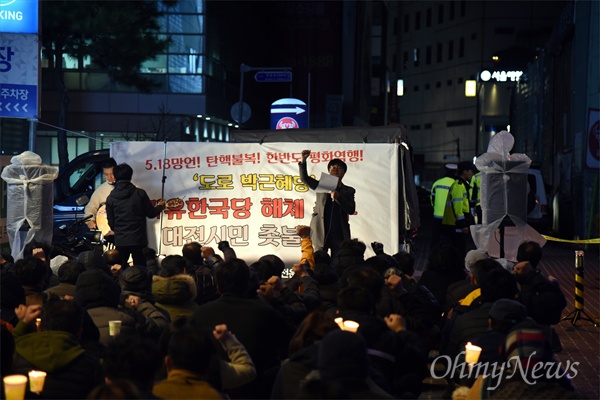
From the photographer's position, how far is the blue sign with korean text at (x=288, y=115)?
29.2 m

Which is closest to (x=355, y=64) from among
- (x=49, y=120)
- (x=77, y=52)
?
(x=49, y=120)

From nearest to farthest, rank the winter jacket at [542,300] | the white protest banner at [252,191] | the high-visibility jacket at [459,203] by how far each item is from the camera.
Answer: the winter jacket at [542,300], the white protest banner at [252,191], the high-visibility jacket at [459,203]

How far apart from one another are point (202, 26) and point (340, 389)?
39408mm

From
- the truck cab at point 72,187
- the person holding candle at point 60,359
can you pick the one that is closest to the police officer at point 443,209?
the truck cab at point 72,187

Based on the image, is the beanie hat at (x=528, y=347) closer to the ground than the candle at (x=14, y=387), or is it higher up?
higher up

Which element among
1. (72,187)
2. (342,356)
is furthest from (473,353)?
(72,187)

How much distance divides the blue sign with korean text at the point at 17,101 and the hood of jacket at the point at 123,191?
1.61 metres

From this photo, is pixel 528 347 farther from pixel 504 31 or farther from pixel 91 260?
pixel 504 31

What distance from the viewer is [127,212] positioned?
13180 millimetres

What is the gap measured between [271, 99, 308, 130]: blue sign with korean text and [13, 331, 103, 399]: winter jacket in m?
23.3

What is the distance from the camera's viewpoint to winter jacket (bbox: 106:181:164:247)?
13.2 metres

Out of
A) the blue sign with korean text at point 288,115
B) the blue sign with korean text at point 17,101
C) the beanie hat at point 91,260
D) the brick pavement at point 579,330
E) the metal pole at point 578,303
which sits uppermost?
the blue sign with korean text at point 288,115

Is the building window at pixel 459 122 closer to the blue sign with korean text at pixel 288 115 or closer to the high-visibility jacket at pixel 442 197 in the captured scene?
the blue sign with korean text at pixel 288 115

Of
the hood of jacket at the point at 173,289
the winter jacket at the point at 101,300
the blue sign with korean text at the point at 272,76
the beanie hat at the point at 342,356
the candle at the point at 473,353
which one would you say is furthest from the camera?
the blue sign with korean text at the point at 272,76
